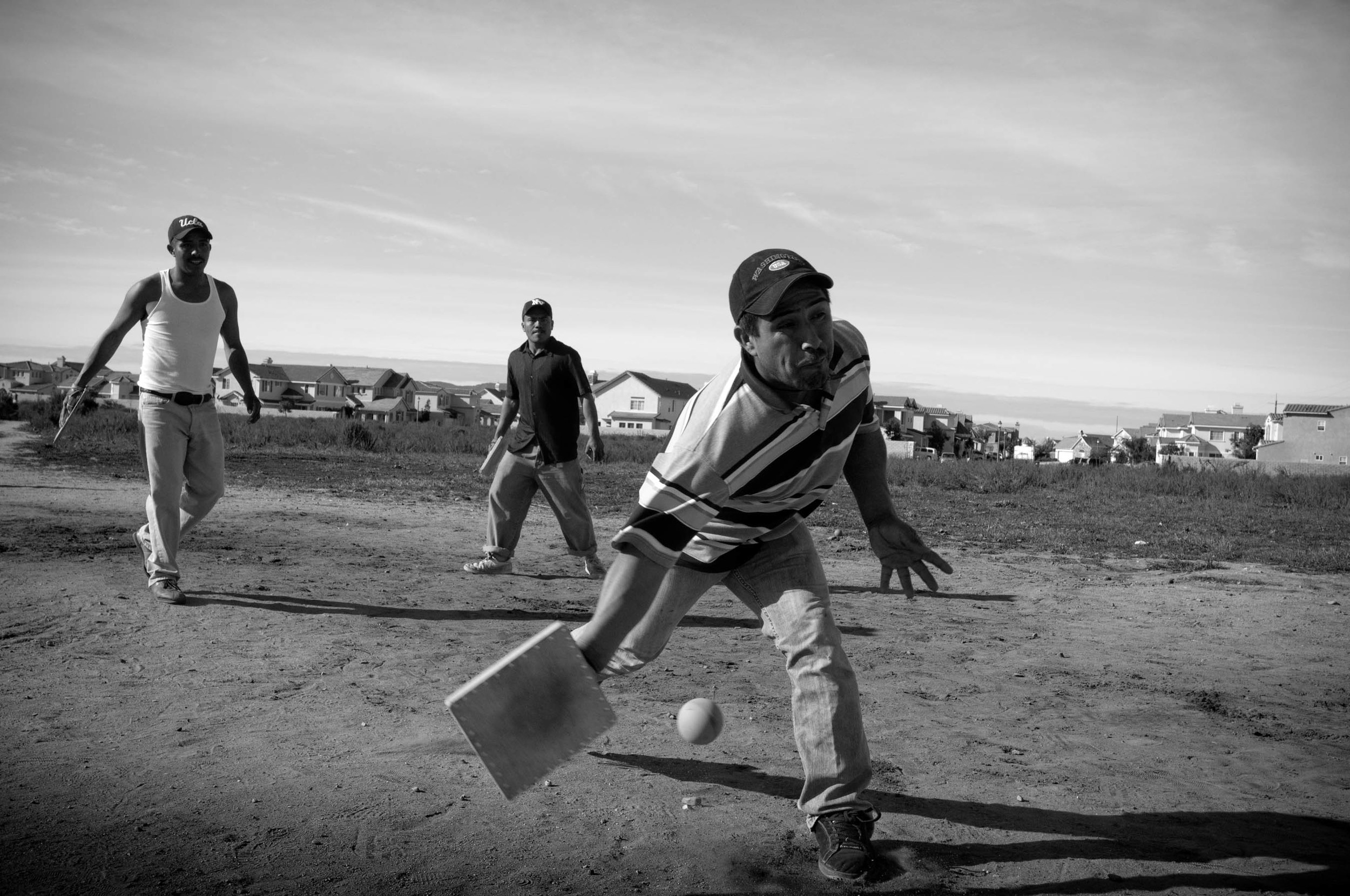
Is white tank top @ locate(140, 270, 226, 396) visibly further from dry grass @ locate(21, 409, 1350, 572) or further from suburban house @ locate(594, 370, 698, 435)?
suburban house @ locate(594, 370, 698, 435)

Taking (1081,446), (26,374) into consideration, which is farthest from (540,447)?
(26,374)

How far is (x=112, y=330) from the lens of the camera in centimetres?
678

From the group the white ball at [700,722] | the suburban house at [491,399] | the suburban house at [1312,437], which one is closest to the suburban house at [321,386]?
the suburban house at [491,399]

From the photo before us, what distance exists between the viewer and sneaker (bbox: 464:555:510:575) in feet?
27.9

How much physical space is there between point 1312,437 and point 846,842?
7716 cm

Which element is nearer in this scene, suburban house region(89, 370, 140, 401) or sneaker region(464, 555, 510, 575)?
sneaker region(464, 555, 510, 575)

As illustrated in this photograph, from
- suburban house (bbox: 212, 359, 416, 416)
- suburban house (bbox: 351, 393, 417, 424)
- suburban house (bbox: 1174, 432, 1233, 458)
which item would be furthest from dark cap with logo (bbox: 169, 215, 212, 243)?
suburban house (bbox: 1174, 432, 1233, 458)

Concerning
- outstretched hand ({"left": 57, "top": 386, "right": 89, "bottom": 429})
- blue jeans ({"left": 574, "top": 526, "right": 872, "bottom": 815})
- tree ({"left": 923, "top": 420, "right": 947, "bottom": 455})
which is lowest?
blue jeans ({"left": 574, "top": 526, "right": 872, "bottom": 815})

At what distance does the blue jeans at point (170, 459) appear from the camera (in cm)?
670

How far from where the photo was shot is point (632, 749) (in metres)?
4.37

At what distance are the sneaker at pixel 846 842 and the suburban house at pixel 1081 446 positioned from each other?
110217 millimetres

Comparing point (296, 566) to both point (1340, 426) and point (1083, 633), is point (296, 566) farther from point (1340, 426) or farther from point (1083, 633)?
point (1340, 426)

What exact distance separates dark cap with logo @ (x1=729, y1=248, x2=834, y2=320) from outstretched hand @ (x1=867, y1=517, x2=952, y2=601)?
3.08ft

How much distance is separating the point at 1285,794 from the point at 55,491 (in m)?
13.6
